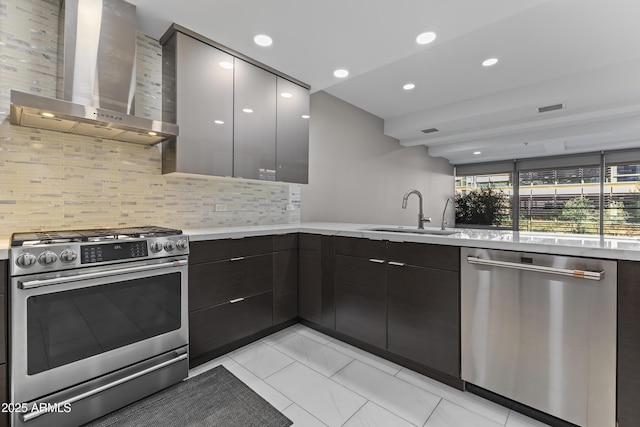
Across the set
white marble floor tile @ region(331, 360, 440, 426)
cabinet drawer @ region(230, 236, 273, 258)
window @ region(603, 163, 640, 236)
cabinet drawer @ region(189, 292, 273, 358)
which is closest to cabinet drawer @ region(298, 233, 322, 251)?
cabinet drawer @ region(230, 236, 273, 258)

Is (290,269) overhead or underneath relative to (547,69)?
underneath

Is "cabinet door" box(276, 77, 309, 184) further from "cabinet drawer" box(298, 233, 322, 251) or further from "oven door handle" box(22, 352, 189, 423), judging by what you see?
"oven door handle" box(22, 352, 189, 423)

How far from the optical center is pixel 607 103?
352 centimetres

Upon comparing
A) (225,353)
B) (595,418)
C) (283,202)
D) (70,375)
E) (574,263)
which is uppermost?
(283,202)

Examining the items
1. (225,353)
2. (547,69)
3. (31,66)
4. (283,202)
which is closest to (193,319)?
(225,353)

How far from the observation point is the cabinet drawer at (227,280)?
80.0 inches

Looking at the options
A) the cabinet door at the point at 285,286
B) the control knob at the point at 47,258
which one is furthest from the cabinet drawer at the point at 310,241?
the control knob at the point at 47,258

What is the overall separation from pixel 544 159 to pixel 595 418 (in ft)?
22.1

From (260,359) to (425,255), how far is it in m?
1.47

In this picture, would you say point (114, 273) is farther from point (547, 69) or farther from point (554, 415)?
point (547, 69)

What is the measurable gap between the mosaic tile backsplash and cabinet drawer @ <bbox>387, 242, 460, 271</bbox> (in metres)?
1.71

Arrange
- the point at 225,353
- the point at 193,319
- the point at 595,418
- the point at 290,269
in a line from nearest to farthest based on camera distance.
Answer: the point at 595,418 → the point at 193,319 → the point at 225,353 → the point at 290,269

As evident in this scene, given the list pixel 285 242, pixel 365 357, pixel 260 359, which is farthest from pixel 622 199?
pixel 260 359

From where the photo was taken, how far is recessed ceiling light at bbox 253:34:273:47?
2.28 m
